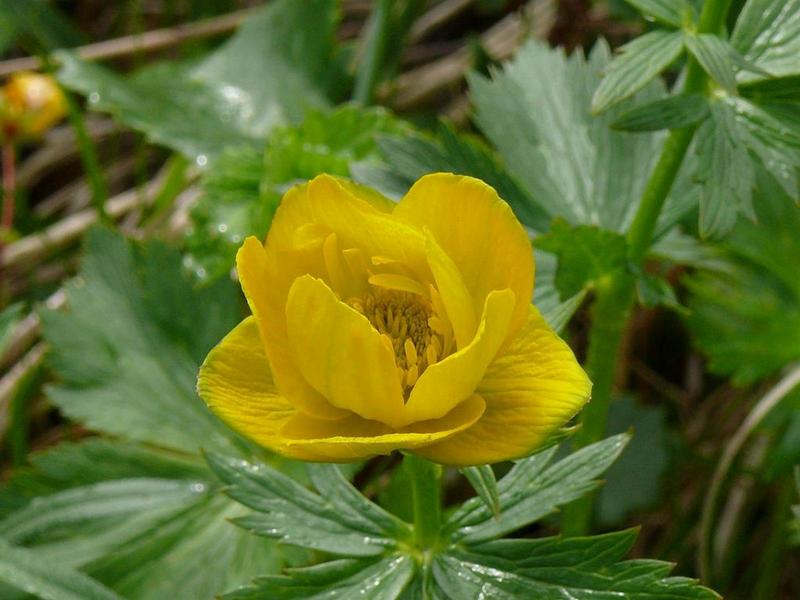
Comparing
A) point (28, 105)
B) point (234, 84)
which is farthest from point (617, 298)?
point (28, 105)

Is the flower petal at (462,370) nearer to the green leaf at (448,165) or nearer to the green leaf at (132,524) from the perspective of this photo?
the green leaf at (448,165)

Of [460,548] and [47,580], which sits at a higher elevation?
[47,580]

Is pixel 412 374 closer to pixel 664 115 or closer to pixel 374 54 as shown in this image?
pixel 664 115

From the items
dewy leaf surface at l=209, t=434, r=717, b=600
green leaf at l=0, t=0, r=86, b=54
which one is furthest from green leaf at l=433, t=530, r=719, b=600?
green leaf at l=0, t=0, r=86, b=54

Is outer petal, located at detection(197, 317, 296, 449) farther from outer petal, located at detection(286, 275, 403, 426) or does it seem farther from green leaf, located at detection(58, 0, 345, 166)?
green leaf, located at detection(58, 0, 345, 166)

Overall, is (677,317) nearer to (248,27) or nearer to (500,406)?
(248,27)
